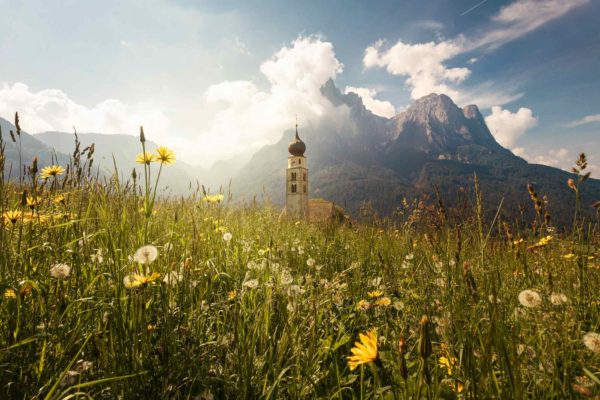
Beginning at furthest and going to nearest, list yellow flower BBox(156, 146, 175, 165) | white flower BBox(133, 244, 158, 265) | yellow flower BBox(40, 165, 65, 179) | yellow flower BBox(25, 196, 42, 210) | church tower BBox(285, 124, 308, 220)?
church tower BBox(285, 124, 308, 220), yellow flower BBox(40, 165, 65, 179), yellow flower BBox(156, 146, 175, 165), yellow flower BBox(25, 196, 42, 210), white flower BBox(133, 244, 158, 265)

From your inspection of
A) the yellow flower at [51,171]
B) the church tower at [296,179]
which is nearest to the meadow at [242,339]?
the yellow flower at [51,171]

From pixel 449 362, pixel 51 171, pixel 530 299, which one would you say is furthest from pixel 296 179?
pixel 449 362

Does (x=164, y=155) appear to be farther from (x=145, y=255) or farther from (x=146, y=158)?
(x=145, y=255)

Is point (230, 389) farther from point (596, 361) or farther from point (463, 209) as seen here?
point (463, 209)

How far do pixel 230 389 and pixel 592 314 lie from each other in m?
2.13

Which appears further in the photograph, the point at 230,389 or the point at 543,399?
the point at 230,389

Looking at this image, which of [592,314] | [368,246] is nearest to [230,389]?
[592,314]

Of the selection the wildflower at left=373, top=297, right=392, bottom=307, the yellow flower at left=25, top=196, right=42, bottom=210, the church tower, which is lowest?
the wildflower at left=373, top=297, right=392, bottom=307

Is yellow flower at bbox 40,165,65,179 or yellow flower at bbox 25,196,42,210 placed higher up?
yellow flower at bbox 40,165,65,179

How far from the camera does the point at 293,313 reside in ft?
5.42

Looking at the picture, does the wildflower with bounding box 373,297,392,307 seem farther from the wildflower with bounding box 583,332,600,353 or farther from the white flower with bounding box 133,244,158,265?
the white flower with bounding box 133,244,158,265

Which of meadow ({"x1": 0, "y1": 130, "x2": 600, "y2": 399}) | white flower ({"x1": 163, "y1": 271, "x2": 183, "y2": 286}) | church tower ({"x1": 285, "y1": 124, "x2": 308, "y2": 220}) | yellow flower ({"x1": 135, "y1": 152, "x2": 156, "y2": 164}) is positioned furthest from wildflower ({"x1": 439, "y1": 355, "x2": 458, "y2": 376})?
church tower ({"x1": 285, "y1": 124, "x2": 308, "y2": 220})

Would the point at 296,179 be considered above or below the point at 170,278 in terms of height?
above

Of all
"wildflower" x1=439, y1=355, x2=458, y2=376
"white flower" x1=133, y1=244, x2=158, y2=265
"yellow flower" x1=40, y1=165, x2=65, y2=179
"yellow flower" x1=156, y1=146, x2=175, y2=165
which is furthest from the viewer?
"yellow flower" x1=40, y1=165, x2=65, y2=179
